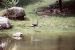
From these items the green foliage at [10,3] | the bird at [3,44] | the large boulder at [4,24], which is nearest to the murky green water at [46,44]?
the bird at [3,44]

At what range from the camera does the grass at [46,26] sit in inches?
655

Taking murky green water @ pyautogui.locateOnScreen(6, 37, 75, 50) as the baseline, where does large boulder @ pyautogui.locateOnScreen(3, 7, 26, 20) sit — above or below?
above

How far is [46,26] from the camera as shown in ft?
59.6

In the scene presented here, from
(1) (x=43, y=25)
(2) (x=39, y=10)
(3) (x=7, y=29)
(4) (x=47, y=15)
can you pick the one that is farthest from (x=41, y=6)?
(3) (x=7, y=29)

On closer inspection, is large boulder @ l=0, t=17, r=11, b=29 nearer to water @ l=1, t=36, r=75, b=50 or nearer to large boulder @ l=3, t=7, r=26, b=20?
large boulder @ l=3, t=7, r=26, b=20

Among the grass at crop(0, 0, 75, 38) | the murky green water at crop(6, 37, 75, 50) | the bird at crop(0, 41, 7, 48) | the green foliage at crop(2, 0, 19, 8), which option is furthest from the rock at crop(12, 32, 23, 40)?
the green foliage at crop(2, 0, 19, 8)

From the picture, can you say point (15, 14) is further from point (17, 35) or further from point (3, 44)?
point (3, 44)

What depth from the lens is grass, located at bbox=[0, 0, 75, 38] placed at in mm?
16641

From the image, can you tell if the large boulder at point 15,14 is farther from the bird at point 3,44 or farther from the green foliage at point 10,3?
the bird at point 3,44

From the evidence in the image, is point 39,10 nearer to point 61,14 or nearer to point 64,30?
point 61,14

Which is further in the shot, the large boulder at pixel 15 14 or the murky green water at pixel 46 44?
the large boulder at pixel 15 14

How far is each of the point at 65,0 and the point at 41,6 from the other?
2503 millimetres

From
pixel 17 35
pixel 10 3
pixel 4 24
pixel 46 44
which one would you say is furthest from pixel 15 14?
pixel 46 44

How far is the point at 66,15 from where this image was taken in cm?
2067
